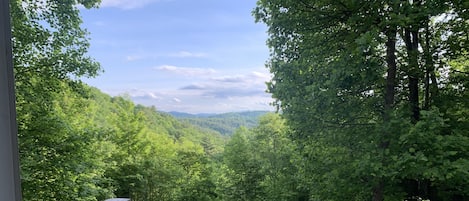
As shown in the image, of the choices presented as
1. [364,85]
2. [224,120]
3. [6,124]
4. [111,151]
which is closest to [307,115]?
[364,85]

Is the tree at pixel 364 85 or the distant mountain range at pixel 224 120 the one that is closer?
the tree at pixel 364 85

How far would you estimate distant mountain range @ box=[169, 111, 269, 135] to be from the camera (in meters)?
1.56

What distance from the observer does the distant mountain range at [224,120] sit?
1.56m

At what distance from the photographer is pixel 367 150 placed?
4.57ft

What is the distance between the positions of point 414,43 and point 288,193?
0.84 meters

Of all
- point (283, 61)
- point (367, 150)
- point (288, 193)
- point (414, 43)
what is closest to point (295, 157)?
point (288, 193)

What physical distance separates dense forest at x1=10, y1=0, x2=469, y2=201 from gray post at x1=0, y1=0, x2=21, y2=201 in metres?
0.85

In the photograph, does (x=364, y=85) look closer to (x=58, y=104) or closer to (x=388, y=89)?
(x=388, y=89)

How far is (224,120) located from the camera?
62.0 inches

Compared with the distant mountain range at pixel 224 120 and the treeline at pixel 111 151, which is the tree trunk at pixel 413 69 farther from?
the treeline at pixel 111 151

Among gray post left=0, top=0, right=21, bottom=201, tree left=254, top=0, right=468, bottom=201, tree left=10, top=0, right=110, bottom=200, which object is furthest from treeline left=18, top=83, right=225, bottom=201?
gray post left=0, top=0, right=21, bottom=201

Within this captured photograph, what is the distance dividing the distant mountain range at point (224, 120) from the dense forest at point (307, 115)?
3 cm

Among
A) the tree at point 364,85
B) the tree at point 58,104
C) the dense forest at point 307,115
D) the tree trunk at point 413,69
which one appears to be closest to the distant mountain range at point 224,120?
the dense forest at point 307,115

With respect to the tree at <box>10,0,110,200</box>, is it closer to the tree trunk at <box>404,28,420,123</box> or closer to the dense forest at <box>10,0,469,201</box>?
the dense forest at <box>10,0,469,201</box>
